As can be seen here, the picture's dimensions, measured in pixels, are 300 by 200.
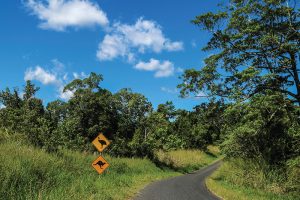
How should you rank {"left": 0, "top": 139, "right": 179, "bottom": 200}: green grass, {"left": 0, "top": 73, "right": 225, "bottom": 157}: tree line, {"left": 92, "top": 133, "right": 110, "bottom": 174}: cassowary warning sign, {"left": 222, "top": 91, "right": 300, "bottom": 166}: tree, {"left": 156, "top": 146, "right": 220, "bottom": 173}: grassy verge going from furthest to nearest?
{"left": 156, "top": 146, "right": 220, "bottom": 173}: grassy verge < {"left": 0, "top": 73, "right": 225, "bottom": 157}: tree line < {"left": 222, "top": 91, "right": 300, "bottom": 166}: tree < {"left": 92, "top": 133, "right": 110, "bottom": 174}: cassowary warning sign < {"left": 0, "top": 139, "right": 179, "bottom": 200}: green grass

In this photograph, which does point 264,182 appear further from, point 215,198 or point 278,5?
point 278,5

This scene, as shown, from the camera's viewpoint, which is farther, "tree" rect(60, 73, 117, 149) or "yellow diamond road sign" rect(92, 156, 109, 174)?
"tree" rect(60, 73, 117, 149)

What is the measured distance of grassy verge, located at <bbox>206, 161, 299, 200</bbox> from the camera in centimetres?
1984

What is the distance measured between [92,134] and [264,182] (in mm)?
17529

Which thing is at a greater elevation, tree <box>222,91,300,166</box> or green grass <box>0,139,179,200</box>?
tree <box>222,91,300,166</box>

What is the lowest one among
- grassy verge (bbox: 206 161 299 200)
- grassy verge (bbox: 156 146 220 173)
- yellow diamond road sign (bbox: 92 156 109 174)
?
grassy verge (bbox: 206 161 299 200)

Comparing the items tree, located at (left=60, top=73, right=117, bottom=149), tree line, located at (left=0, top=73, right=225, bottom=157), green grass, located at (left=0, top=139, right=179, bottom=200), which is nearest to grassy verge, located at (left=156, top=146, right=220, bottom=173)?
tree line, located at (left=0, top=73, right=225, bottom=157)

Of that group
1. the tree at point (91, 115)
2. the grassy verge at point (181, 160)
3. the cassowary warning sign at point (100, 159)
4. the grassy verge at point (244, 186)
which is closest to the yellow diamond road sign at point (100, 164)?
the cassowary warning sign at point (100, 159)

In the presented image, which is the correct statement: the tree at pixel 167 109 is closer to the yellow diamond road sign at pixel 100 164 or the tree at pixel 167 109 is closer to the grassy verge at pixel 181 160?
the grassy verge at pixel 181 160

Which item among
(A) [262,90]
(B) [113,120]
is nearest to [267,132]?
(A) [262,90]

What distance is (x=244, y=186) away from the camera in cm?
2477

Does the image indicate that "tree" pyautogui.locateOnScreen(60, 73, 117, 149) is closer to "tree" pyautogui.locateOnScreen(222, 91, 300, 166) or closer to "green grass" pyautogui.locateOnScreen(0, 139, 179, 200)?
"tree" pyautogui.locateOnScreen(222, 91, 300, 166)

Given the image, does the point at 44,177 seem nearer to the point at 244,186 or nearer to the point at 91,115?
the point at 244,186

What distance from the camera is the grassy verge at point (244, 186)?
19.8 metres
